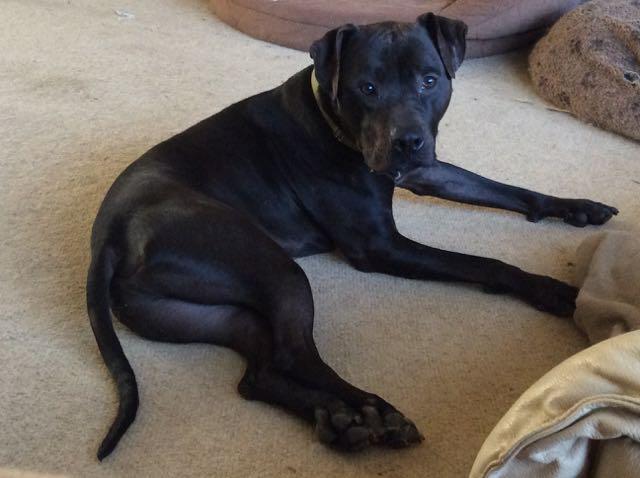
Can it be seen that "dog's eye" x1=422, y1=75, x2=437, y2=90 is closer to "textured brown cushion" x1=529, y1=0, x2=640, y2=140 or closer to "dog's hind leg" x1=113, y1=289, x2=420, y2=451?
"dog's hind leg" x1=113, y1=289, x2=420, y2=451

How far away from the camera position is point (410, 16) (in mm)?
3434

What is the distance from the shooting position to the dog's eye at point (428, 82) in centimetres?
200

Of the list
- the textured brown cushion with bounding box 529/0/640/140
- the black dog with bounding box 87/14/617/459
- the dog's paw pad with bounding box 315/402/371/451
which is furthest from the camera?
the textured brown cushion with bounding box 529/0/640/140

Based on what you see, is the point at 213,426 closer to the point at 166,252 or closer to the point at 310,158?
the point at 166,252

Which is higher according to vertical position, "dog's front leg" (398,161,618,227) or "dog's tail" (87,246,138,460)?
"dog's front leg" (398,161,618,227)

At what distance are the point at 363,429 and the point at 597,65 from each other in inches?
80.2

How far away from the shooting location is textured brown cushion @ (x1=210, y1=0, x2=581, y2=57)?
3.44 metres

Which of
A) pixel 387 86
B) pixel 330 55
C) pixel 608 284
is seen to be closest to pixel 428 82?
pixel 387 86

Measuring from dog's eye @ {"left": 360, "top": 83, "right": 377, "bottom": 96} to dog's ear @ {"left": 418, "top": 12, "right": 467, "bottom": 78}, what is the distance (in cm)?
22

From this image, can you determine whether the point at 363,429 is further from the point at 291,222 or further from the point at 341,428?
the point at 291,222

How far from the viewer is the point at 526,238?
2.37 m

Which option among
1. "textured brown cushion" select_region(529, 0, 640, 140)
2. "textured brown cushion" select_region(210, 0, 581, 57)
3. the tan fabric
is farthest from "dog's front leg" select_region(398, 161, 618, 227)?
"textured brown cushion" select_region(210, 0, 581, 57)

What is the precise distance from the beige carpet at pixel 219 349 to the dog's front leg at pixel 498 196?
0.05 metres

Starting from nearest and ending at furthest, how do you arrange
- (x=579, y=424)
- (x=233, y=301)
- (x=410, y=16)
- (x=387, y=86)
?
(x=579, y=424)
(x=233, y=301)
(x=387, y=86)
(x=410, y=16)
